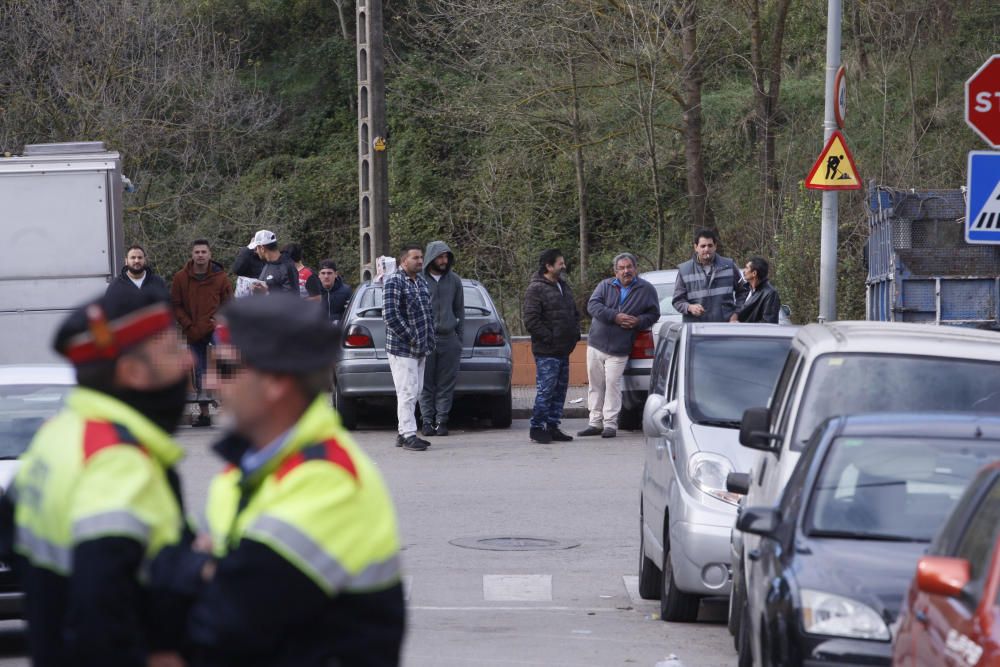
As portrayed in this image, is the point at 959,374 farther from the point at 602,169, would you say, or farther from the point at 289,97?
the point at 289,97

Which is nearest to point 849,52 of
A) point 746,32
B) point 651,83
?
point 746,32

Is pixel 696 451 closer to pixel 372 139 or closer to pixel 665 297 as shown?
pixel 665 297

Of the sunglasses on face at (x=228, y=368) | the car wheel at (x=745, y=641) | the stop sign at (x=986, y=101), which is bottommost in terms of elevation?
the car wheel at (x=745, y=641)

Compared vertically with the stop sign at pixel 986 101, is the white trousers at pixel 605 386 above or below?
below

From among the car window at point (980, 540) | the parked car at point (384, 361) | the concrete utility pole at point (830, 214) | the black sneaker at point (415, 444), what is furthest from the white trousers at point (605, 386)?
the car window at point (980, 540)

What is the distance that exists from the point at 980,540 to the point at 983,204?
22.1 feet

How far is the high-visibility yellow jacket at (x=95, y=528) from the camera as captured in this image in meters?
3.02

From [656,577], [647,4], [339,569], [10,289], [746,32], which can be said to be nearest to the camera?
[339,569]

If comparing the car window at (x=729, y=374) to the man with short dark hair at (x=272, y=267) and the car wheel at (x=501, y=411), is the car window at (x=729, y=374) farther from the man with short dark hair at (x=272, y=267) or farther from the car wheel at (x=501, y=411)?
the man with short dark hair at (x=272, y=267)

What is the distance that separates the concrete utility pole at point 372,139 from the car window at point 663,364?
34.7 ft

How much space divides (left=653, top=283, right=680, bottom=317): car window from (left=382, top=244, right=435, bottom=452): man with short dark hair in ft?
11.5

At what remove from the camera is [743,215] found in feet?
103

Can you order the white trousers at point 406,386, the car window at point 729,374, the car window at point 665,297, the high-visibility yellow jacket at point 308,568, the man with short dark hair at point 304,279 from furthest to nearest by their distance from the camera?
the man with short dark hair at point 304,279 < the car window at point 665,297 < the white trousers at point 406,386 < the car window at point 729,374 < the high-visibility yellow jacket at point 308,568

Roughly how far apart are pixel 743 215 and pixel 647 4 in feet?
16.8
